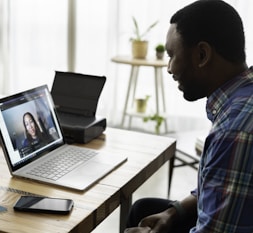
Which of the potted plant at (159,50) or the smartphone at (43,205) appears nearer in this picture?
the smartphone at (43,205)

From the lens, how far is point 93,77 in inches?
75.0

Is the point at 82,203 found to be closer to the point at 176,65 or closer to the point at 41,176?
the point at 41,176

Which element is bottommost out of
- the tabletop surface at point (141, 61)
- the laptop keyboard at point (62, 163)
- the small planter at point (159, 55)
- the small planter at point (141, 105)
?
the small planter at point (141, 105)

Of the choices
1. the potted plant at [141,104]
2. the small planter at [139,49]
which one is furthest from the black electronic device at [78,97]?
the potted plant at [141,104]

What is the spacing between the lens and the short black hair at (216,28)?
1.21 meters

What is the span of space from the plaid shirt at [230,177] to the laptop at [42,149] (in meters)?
0.43

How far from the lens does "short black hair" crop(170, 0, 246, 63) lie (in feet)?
3.96

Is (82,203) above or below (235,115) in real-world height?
below

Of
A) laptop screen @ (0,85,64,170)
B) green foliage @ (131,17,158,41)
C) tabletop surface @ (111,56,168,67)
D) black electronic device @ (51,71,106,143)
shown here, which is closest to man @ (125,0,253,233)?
laptop screen @ (0,85,64,170)

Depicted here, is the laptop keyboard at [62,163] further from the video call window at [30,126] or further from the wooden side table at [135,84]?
the wooden side table at [135,84]

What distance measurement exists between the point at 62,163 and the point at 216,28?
0.69 metres

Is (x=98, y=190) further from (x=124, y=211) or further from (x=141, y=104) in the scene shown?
(x=141, y=104)

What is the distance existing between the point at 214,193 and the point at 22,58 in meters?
3.66

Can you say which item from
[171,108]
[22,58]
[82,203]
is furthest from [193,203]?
[22,58]
